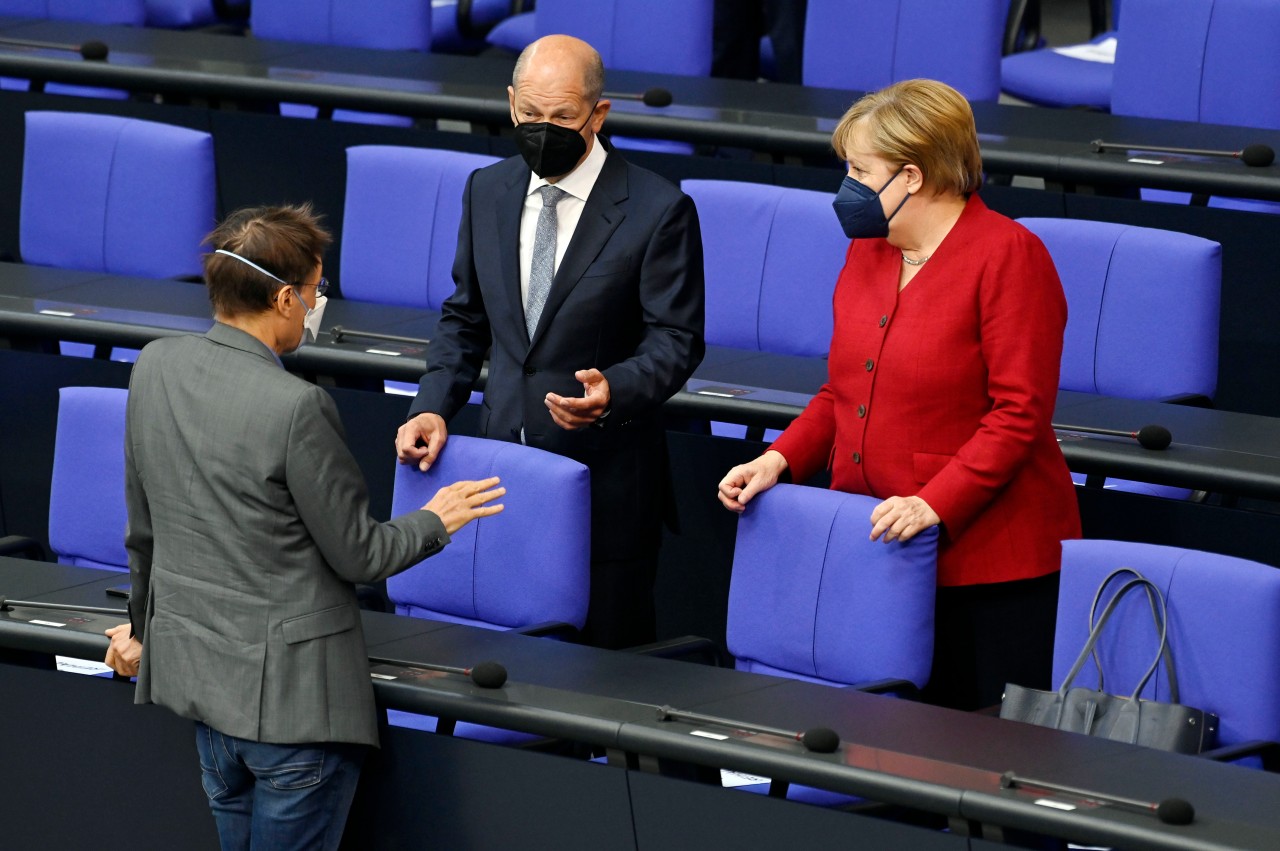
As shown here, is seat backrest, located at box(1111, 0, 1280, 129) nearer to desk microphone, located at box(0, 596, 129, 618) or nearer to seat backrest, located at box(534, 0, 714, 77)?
seat backrest, located at box(534, 0, 714, 77)

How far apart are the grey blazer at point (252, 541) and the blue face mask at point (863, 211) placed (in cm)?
82

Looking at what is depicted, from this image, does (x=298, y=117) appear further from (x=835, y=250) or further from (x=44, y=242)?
(x=835, y=250)

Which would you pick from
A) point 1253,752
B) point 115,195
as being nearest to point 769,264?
point 115,195

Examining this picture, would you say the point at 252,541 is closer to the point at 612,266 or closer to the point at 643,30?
the point at 612,266

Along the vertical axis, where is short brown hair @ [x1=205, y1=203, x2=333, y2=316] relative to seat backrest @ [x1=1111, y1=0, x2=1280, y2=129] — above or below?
below

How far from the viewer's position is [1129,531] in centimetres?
345

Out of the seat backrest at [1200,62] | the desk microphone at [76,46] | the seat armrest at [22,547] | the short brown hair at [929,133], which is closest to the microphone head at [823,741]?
the short brown hair at [929,133]

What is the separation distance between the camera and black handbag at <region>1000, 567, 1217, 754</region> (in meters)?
2.69

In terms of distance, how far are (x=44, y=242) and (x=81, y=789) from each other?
240 cm

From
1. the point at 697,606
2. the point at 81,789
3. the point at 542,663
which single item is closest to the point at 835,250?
the point at 697,606

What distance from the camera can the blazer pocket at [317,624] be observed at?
258cm

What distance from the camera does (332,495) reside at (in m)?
2.53

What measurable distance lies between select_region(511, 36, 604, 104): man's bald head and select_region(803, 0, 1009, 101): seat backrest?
225 cm

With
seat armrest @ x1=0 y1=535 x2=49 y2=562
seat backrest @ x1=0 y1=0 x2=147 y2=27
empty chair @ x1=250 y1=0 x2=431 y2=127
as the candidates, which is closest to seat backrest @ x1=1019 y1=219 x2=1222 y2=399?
seat armrest @ x1=0 y1=535 x2=49 y2=562
